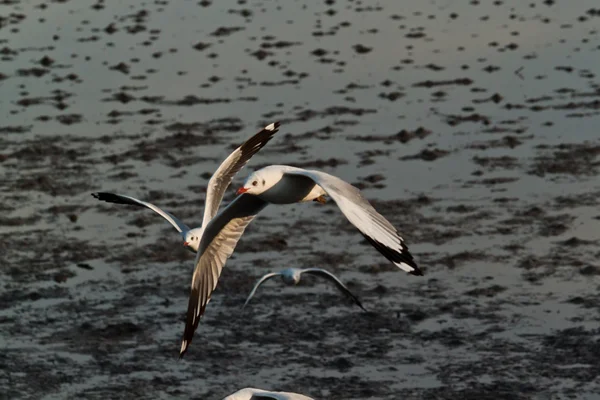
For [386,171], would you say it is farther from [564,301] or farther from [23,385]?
[23,385]

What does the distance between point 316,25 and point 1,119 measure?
9733mm

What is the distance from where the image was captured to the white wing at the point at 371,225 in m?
9.95

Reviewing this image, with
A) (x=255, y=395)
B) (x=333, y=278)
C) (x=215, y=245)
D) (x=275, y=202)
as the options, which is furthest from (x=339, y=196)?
(x=333, y=278)

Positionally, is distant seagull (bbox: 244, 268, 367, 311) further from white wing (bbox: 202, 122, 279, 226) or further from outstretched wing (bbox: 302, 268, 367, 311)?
white wing (bbox: 202, 122, 279, 226)

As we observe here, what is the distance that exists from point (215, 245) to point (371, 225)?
353cm

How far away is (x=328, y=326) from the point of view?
16734 millimetres

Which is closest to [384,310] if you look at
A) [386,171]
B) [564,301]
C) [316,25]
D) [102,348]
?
[564,301]

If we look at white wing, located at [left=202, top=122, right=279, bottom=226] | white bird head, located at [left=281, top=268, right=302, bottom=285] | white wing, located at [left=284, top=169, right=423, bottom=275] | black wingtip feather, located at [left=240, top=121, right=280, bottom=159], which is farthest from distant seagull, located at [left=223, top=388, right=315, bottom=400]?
white bird head, located at [left=281, top=268, right=302, bottom=285]

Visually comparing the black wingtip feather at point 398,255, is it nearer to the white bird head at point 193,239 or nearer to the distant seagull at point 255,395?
the distant seagull at point 255,395

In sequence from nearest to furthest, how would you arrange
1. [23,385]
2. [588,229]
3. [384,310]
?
1. [23,385]
2. [384,310]
3. [588,229]

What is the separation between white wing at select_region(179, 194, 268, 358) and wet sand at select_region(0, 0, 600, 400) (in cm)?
225

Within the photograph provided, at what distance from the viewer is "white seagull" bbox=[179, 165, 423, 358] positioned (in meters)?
10.2

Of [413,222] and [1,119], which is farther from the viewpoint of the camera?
[1,119]

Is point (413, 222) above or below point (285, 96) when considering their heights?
above
